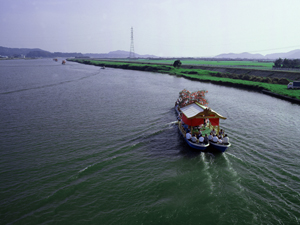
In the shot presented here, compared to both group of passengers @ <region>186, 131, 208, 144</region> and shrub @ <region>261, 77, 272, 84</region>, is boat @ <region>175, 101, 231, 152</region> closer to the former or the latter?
group of passengers @ <region>186, 131, 208, 144</region>

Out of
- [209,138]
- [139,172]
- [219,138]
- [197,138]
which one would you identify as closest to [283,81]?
[219,138]

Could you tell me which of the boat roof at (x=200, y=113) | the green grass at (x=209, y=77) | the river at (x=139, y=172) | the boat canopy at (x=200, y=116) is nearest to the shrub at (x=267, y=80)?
the green grass at (x=209, y=77)

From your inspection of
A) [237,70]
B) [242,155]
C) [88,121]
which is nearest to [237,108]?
[242,155]

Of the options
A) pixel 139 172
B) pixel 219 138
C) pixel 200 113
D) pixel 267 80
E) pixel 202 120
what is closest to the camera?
pixel 139 172

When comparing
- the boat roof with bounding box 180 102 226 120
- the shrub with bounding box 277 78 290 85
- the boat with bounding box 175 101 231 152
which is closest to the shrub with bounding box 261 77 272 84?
the shrub with bounding box 277 78 290 85

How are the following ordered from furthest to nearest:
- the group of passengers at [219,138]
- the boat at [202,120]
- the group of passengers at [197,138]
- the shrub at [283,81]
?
the shrub at [283,81] → the group of passengers at [197,138] → the boat at [202,120] → the group of passengers at [219,138]

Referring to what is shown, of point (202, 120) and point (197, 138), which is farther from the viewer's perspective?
point (202, 120)

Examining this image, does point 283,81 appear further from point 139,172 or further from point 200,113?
point 139,172

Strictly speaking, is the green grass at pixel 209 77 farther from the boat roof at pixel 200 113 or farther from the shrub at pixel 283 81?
the boat roof at pixel 200 113
